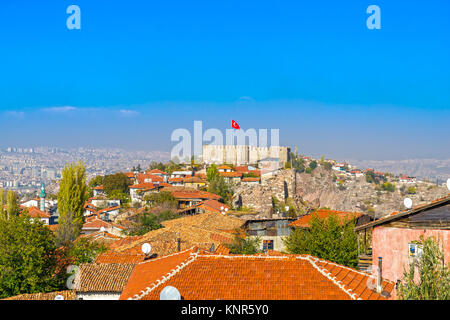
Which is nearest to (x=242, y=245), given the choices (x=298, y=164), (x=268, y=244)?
(x=268, y=244)

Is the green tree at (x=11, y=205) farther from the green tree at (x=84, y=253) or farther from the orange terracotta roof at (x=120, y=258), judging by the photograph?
the orange terracotta roof at (x=120, y=258)

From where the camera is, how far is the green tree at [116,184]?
55.4 metres

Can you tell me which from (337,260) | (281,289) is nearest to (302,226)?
(337,260)

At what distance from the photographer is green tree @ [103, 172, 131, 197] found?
5537 centimetres

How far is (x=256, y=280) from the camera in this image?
942cm

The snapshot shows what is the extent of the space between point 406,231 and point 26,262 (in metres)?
11.9

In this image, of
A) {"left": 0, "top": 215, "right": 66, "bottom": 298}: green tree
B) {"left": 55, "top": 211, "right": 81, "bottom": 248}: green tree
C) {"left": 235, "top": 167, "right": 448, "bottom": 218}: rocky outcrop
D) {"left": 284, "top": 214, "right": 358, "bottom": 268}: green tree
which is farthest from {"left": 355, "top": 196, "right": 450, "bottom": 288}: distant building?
{"left": 235, "top": 167, "right": 448, "bottom": 218}: rocky outcrop

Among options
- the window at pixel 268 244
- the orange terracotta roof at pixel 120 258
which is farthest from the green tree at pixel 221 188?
the orange terracotta roof at pixel 120 258

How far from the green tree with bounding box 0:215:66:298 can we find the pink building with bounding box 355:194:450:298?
1050 centimetres

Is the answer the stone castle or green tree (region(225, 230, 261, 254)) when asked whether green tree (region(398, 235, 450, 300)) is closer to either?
green tree (region(225, 230, 261, 254))

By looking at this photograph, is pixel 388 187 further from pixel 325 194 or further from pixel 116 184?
pixel 116 184
